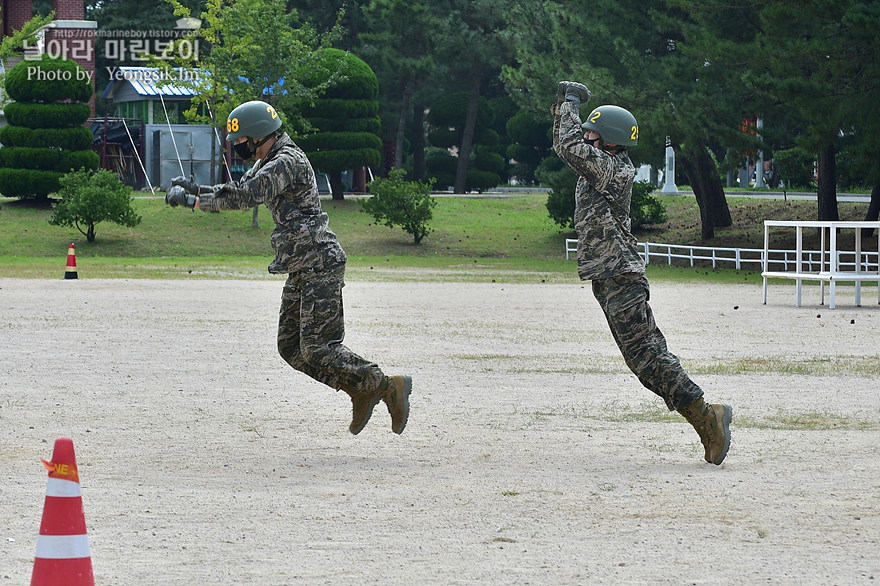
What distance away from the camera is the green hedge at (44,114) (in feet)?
142

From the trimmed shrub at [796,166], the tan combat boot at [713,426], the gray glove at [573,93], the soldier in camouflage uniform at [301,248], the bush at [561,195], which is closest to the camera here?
the tan combat boot at [713,426]

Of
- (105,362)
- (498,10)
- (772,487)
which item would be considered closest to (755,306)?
(105,362)

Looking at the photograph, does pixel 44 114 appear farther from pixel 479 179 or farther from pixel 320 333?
pixel 320 333

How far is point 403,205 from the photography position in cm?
4262

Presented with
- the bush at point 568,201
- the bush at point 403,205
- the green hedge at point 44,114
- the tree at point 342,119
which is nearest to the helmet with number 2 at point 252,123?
the bush at point 403,205

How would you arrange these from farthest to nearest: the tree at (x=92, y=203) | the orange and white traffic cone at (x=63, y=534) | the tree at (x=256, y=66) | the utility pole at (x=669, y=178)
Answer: the utility pole at (x=669, y=178)
the tree at (x=256, y=66)
the tree at (x=92, y=203)
the orange and white traffic cone at (x=63, y=534)

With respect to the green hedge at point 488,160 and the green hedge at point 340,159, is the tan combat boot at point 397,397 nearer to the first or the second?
the green hedge at point 340,159

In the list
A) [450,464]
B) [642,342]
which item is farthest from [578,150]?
[450,464]

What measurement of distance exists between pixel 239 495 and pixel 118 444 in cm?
171

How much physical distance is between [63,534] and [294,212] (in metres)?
3.88

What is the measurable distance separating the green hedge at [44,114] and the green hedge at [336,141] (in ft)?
26.0

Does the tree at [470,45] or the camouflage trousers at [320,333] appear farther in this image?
the tree at [470,45]

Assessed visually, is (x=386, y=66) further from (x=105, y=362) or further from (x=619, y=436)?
(x=619, y=436)

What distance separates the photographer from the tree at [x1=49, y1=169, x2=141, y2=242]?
39.6m
